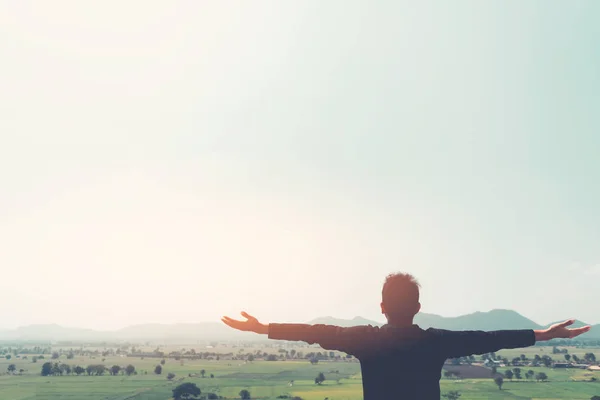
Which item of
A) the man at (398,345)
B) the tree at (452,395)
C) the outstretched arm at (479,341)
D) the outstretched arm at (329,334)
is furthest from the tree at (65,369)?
the outstretched arm at (479,341)

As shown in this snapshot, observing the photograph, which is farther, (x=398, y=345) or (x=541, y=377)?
(x=541, y=377)

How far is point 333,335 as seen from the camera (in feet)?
11.8

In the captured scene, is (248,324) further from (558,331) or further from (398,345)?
(558,331)

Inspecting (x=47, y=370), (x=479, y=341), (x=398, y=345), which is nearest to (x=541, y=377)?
(x=479, y=341)

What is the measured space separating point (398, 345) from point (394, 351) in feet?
0.18

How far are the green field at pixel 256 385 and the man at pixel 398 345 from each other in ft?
278

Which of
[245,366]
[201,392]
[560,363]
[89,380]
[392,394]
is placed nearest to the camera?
[392,394]

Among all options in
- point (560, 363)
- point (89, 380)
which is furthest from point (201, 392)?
point (560, 363)

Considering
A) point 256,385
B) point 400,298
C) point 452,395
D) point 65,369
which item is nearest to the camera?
point 400,298

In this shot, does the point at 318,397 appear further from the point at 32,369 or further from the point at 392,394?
the point at 32,369

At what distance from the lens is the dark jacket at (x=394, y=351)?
3520mm

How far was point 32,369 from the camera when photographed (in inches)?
5591

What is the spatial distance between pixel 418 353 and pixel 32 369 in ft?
559

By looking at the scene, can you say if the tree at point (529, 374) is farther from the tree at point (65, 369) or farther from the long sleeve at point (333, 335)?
the long sleeve at point (333, 335)
